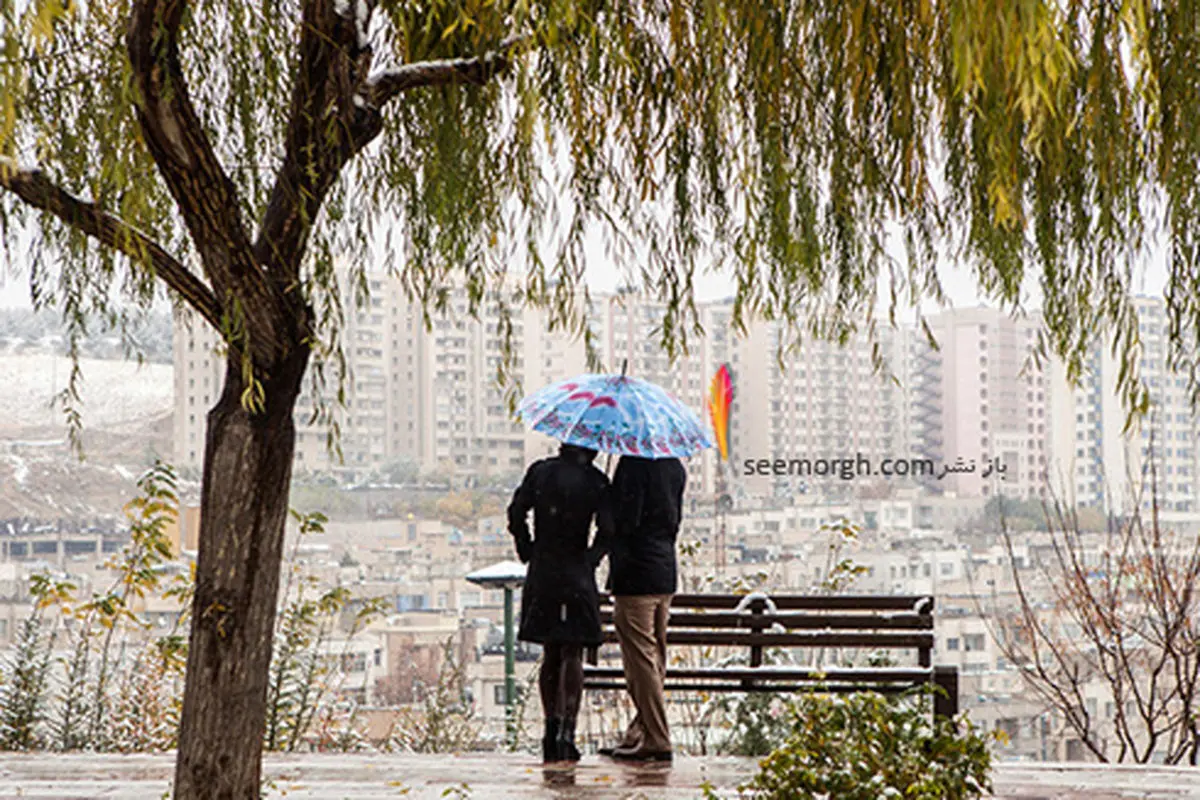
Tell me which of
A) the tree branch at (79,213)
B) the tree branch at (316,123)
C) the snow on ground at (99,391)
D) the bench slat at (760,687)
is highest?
the tree branch at (316,123)

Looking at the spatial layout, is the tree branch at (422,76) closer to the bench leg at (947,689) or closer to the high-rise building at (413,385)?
the high-rise building at (413,385)

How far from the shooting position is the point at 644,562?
20.4 ft

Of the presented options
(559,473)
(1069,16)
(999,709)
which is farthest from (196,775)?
(999,709)

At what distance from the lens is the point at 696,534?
392 inches

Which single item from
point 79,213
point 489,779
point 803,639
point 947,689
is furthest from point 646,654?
point 79,213

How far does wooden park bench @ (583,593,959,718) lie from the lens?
6.87 m

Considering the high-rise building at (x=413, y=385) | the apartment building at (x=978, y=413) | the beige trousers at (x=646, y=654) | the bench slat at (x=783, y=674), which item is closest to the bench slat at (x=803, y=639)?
the bench slat at (x=783, y=674)

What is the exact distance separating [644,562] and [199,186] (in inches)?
108

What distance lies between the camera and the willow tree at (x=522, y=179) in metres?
4.11

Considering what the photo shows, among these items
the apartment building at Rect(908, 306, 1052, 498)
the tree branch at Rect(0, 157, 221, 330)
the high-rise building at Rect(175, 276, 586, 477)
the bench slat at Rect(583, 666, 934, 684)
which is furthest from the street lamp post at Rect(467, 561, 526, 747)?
the tree branch at Rect(0, 157, 221, 330)

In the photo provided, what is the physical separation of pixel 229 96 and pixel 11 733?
15.0ft

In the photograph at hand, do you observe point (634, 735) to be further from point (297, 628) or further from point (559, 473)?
point (297, 628)

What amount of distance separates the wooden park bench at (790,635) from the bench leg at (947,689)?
0.12m

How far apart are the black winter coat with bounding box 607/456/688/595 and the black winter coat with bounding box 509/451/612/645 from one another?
0.32 feet
